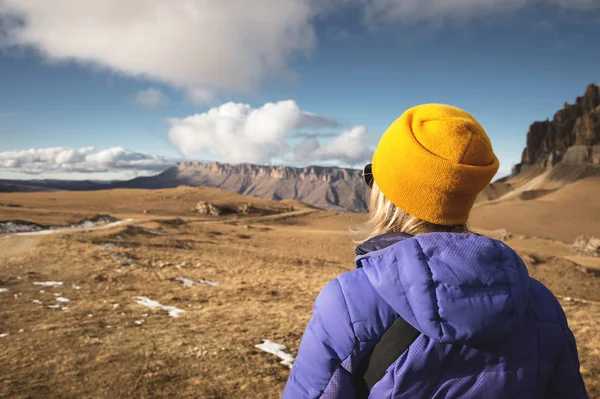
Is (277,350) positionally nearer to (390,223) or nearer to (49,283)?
(390,223)

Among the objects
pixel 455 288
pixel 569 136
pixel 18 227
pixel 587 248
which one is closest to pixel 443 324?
pixel 455 288

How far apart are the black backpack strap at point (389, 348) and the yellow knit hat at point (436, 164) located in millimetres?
653

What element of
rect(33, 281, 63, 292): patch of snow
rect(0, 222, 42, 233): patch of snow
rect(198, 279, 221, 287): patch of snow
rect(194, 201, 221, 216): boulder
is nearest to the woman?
rect(198, 279, 221, 287): patch of snow

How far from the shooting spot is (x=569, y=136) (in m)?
94.4

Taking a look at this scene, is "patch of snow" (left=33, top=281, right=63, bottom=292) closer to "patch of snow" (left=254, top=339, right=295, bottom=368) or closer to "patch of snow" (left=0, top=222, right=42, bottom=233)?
"patch of snow" (left=254, top=339, right=295, bottom=368)

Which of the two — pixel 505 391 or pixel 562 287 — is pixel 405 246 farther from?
pixel 562 287

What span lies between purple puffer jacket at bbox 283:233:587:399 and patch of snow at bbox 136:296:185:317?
8.44 metres

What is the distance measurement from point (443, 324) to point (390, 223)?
0.74 m

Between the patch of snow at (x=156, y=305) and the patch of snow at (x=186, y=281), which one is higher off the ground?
the patch of snow at (x=156, y=305)

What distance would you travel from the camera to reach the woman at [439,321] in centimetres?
140

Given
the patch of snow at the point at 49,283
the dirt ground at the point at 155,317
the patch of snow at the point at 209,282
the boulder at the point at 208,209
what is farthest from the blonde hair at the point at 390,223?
the boulder at the point at 208,209

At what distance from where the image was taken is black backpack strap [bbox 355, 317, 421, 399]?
1.48m

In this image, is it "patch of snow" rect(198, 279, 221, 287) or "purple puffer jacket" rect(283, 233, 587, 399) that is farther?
"patch of snow" rect(198, 279, 221, 287)

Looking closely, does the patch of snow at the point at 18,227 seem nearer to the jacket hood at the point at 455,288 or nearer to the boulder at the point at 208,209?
the boulder at the point at 208,209
